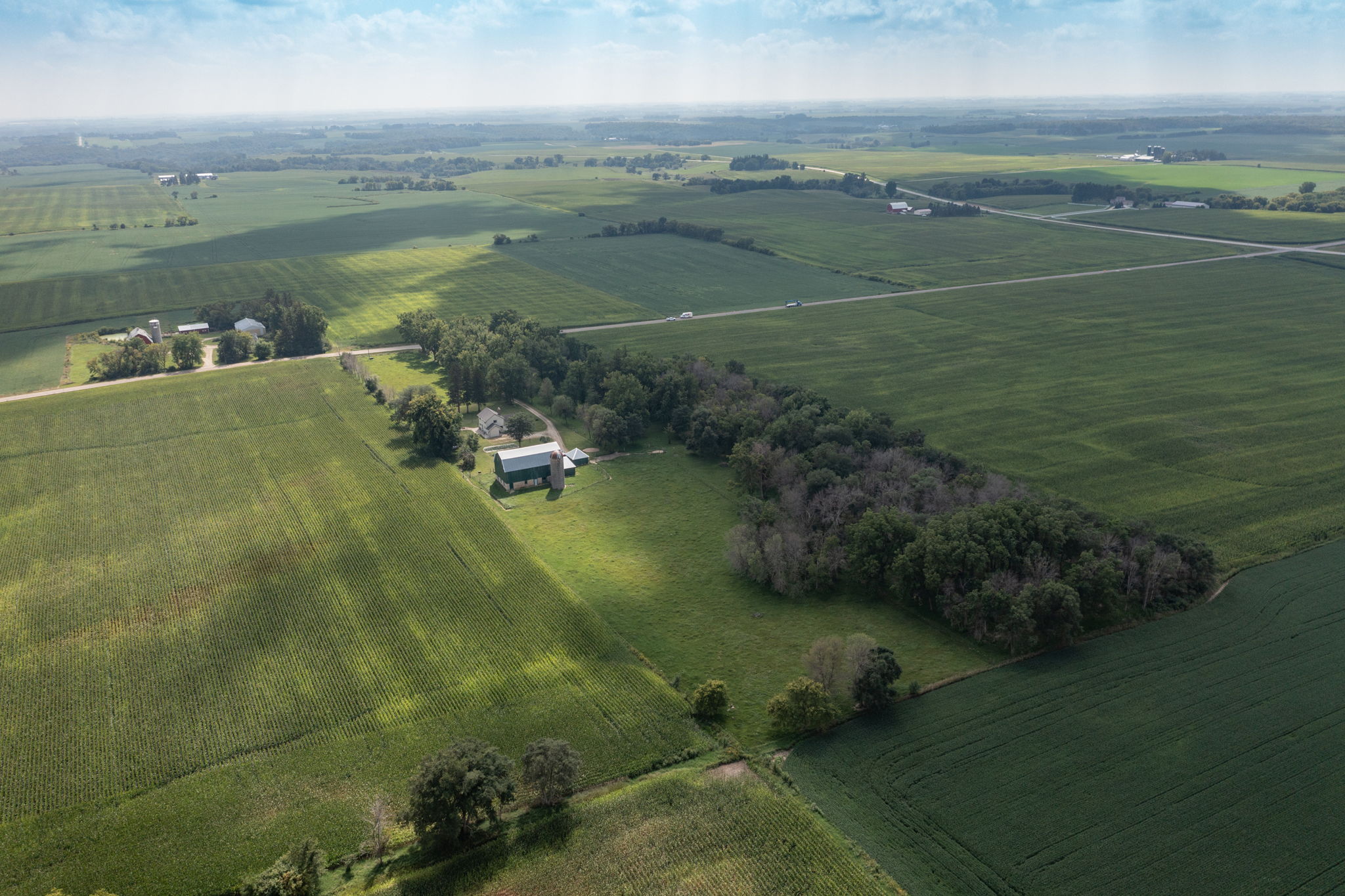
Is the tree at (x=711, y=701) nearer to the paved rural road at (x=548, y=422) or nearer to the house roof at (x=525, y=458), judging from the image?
the house roof at (x=525, y=458)

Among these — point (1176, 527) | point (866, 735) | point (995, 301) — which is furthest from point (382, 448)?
point (995, 301)

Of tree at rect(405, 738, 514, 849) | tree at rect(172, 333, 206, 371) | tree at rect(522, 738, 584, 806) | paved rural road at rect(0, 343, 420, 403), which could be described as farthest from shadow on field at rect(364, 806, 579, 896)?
tree at rect(172, 333, 206, 371)

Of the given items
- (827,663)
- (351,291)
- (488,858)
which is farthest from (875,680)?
(351,291)

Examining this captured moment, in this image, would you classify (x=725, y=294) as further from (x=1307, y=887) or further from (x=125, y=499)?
(x=1307, y=887)

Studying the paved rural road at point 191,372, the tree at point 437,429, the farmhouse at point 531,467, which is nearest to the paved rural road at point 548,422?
the farmhouse at point 531,467

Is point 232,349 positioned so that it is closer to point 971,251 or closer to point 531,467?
point 531,467

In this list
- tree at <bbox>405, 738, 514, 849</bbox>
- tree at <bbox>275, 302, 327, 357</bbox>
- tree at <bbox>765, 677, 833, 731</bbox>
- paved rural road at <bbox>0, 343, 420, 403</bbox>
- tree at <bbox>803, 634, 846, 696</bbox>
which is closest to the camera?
tree at <bbox>405, 738, 514, 849</bbox>

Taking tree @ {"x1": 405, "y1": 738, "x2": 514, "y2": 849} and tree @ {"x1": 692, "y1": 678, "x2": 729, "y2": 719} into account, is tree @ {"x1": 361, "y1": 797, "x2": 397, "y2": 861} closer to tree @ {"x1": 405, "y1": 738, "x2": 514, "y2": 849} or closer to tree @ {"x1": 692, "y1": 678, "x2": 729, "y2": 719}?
tree @ {"x1": 405, "y1": 738, "x2": 514, "y2": 849}
